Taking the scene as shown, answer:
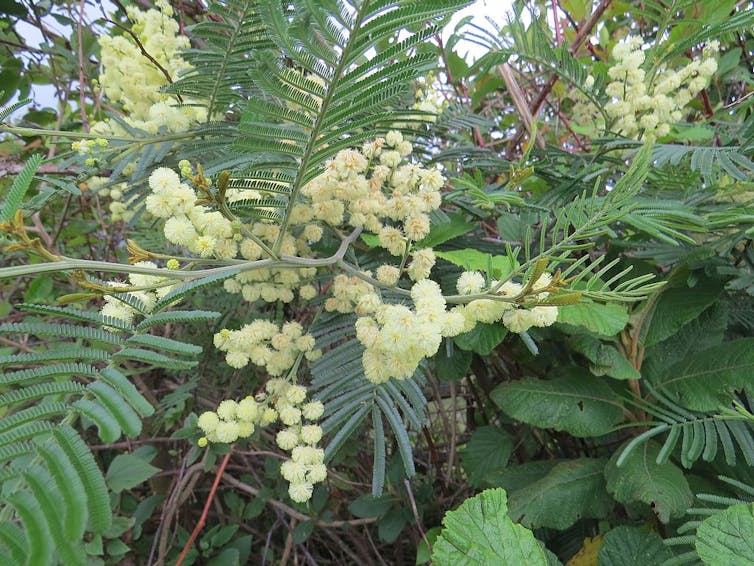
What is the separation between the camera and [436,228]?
87 centimetres

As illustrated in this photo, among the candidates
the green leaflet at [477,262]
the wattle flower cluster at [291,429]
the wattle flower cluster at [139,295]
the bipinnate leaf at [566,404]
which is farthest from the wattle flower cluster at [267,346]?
the bipinnate leaf at [566,404]

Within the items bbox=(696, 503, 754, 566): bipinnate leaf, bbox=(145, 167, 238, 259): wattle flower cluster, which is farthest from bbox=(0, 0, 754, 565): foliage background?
bbox=(145, 167, 238, 259): wattle flower cluster

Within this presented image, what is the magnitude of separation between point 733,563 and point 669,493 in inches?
8.1

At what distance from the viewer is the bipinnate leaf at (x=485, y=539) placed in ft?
1.96

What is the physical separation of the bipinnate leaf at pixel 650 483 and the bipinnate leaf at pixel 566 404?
0.21 feet

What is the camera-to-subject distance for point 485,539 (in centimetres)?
62

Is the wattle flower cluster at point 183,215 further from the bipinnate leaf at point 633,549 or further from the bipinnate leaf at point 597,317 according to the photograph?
the bipinnate leaf at point 633,549

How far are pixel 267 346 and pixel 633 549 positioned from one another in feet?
2.04

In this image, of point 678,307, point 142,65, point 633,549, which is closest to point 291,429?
point 633,549

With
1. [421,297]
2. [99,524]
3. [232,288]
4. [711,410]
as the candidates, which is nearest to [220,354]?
[232,288]

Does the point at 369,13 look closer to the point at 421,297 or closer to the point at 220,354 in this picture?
the point at 421,297

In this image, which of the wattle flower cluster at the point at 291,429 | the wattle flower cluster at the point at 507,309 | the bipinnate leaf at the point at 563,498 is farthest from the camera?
the bipinnate leaf at the point at 563,498

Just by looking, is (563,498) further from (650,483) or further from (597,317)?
(597,317)

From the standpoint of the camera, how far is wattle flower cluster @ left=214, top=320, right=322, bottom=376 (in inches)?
29.3
